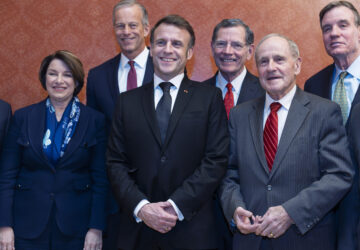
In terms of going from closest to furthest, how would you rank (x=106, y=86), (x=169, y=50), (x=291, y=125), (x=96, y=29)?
1. (x=291, y=125)
2. (x=169, y=50)
3. (x=106, y=86)
4. (x=96, y=29)

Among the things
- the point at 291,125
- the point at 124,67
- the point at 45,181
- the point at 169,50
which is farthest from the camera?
the point at 124,67

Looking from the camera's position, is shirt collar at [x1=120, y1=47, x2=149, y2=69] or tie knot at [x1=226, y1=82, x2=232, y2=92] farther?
shirt collar at [x1=120, y1=47, x2=149, y2=69]

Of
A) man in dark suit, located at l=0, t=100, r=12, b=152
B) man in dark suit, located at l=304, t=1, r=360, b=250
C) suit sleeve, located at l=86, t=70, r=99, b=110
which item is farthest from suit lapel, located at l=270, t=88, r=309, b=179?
man in dark suit, located at l=0, t=100, r=12, b=152

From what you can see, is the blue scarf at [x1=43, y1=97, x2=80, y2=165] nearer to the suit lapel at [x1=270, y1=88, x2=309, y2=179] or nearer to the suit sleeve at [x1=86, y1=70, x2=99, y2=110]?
the suit sleeve at [x1=86, y1=70, x2=99, y2=110]

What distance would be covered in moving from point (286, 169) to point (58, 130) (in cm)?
140

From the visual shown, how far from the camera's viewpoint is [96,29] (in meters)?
4.20

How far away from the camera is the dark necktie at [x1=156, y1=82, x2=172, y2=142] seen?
2236 mm

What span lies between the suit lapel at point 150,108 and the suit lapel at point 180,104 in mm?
60

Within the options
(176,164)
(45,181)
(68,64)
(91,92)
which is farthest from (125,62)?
(176,164)

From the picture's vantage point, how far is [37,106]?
8.80ft

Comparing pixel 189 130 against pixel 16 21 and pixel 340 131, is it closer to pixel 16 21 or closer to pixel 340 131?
pixel 340 131

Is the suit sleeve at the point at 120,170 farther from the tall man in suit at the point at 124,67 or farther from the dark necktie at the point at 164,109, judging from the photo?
the tall man in suit at the point at 124,67

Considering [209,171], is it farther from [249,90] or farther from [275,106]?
[249,90]

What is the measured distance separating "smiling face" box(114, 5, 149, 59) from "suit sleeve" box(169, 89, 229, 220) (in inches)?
38.6
